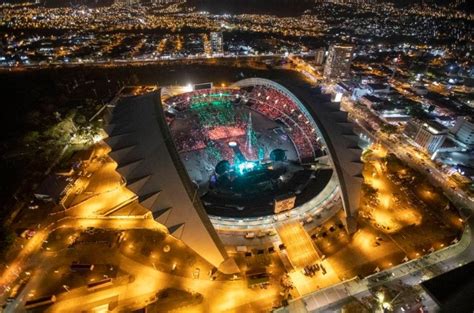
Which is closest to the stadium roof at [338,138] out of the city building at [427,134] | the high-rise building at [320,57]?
the city building at [427,134]

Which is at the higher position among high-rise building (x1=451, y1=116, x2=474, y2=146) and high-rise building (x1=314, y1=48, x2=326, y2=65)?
high-rise building (x1=314, y1=48, x2=326, y2=65)

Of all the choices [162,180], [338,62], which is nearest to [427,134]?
[338,62]

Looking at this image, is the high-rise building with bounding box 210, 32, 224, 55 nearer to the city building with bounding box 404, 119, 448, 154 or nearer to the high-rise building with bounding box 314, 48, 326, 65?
the high-rise building with bounding box 314, 48, 326, 65

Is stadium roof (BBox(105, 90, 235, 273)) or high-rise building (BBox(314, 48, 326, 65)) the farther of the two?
high-rise building (BBox(314, 48, 326, 65))

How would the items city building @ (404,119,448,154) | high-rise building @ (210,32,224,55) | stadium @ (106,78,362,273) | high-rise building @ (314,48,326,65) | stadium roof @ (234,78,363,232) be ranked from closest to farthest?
stadium @ (106,78,362,273) < stadium roof @ (234,78,363,232) < city building @ (404,119,448,154) < high-rise building @ (314,48,326,65) < high-rise building @ (210,32,224,55)

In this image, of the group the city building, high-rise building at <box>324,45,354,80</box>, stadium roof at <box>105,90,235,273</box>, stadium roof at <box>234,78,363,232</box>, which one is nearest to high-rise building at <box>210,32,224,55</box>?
high-rise building at <box>324,45,354,80</box>

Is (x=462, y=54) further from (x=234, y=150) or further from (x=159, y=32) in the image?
(x=159, y=32)

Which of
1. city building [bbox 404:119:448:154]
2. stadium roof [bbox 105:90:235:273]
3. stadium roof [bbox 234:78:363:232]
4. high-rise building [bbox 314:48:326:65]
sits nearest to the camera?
stadium roof [bbox 105:90:235:273]

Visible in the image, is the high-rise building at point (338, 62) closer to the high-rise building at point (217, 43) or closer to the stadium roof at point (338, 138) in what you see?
the stadium roof at point (338, 138)
